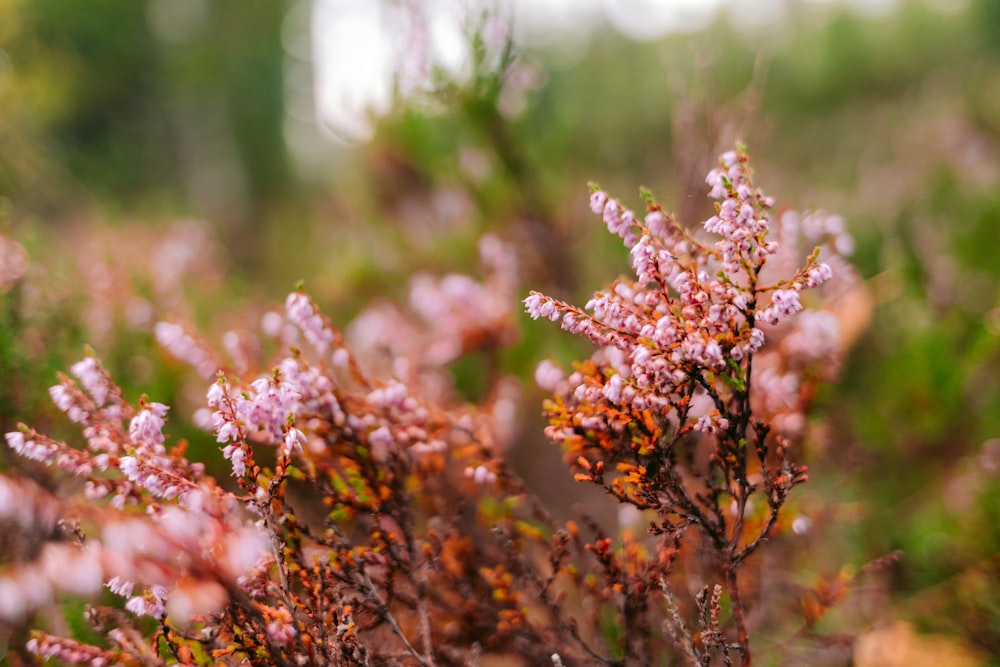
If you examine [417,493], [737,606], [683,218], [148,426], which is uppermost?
[683,218]

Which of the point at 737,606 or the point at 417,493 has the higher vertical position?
the point at 417,493

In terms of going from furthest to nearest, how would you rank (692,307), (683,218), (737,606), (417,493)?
1. (683,218)
2. (417,493)
3. (737,606)
4. (692,307)

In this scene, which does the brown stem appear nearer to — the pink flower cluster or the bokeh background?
the pink flower cluster

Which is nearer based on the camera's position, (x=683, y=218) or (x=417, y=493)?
(x=417, y=493)

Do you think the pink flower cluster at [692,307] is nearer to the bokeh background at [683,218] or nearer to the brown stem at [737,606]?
the brown stem at [737,606]

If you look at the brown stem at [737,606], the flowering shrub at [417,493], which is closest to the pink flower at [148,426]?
the flowering shrub at [417,493]

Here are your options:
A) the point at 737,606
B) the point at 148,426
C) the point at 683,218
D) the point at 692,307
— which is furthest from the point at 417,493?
the point at 683,218

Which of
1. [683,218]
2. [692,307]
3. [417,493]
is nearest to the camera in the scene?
[692,307]

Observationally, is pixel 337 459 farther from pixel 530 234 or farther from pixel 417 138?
pixel 417 138

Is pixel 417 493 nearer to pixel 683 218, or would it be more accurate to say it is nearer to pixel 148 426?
pixel 148 426
